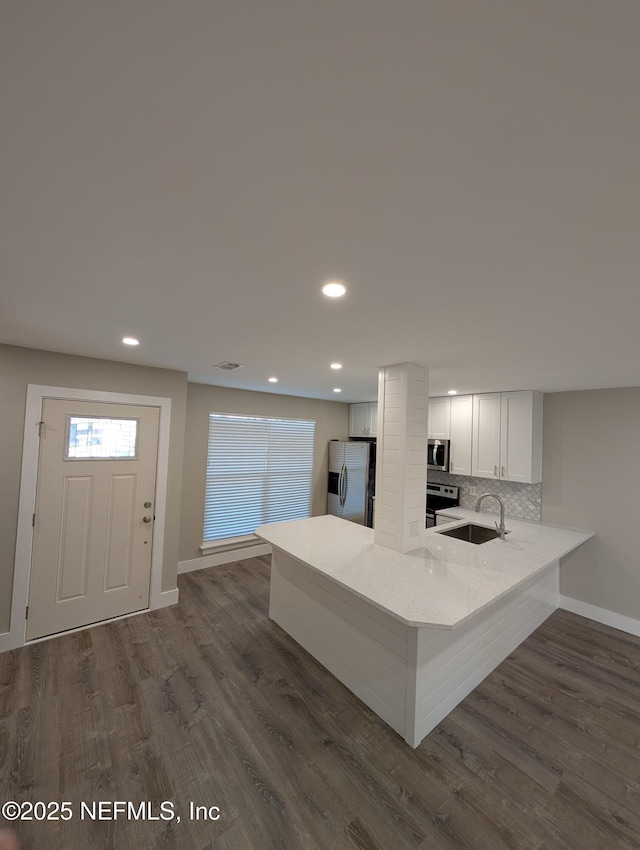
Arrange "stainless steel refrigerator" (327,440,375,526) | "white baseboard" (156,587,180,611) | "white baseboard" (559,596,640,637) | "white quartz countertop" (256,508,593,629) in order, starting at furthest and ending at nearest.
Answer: "stainless steel refrigerator" (327,440,375,526)
"white baseboard" (156,587,180,611)
"white baseboard" (559,596,640,637)
"white quartz countertop" (256,508,593,629)

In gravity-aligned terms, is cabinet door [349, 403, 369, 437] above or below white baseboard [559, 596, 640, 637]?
above

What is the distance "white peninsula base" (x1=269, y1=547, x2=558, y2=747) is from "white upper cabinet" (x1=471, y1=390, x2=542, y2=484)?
114 cm

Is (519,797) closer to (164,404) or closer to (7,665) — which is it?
(7,665)

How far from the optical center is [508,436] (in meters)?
3.82

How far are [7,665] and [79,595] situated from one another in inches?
23.0

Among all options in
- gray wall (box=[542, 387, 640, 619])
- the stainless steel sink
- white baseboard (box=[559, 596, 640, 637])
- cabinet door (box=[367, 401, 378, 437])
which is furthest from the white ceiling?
cabinet door (box=[367, 401, 378, 437])

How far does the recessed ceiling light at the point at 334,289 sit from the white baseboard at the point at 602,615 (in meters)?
4.14

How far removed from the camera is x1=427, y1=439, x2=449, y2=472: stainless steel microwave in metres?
4.34

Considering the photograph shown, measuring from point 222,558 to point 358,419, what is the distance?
2977 millimetres

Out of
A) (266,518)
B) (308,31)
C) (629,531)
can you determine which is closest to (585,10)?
(308,31)

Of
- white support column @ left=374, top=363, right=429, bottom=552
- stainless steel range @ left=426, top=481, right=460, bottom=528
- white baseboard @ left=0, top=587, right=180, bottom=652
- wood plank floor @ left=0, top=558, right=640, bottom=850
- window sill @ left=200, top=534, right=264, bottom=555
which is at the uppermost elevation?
white support column @ left=374, top=363, right=429, bottom=552

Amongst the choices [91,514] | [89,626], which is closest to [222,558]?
[89,626]

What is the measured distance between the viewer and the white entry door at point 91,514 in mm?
2834

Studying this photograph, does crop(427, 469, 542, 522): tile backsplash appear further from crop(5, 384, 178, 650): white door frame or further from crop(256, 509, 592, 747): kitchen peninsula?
crop(5, 384, 178, 650): white door frame
